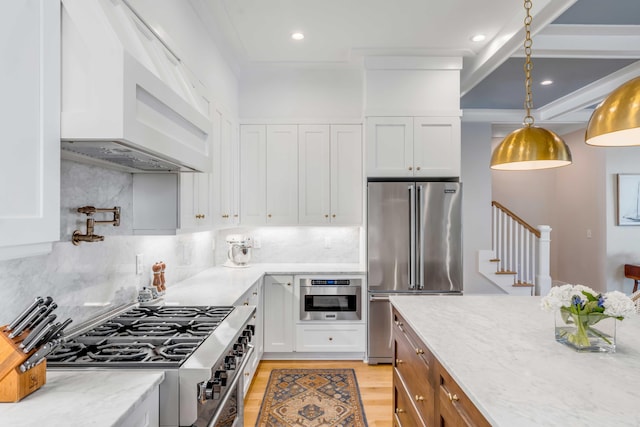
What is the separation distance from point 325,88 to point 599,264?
5.14 m

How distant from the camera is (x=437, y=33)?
3150mm

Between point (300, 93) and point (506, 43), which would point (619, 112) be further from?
point (300, 93)

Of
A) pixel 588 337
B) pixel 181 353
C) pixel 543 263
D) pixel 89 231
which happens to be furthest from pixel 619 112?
pixel 543 263

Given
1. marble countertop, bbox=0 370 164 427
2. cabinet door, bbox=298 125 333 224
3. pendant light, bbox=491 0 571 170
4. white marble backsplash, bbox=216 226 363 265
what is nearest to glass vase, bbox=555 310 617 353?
pendant light, bbox=491 0 571 170

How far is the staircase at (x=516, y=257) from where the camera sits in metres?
5.47

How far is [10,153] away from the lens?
895mm

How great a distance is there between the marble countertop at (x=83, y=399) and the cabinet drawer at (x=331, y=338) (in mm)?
2467

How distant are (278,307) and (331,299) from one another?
1.72 ft

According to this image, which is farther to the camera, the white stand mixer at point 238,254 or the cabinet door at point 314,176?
the cabinet door at point 314,176

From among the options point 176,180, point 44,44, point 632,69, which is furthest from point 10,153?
point 632,69

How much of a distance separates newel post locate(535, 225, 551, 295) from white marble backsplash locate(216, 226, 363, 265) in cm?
311

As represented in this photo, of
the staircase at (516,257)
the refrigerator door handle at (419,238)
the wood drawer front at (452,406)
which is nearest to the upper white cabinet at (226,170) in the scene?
the refrigerator door handle at (419,238)

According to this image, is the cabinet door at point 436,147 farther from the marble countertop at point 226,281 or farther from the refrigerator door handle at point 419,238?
the marble countertop at point 226,281

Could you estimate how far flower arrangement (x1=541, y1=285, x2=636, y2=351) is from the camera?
1.37 m
